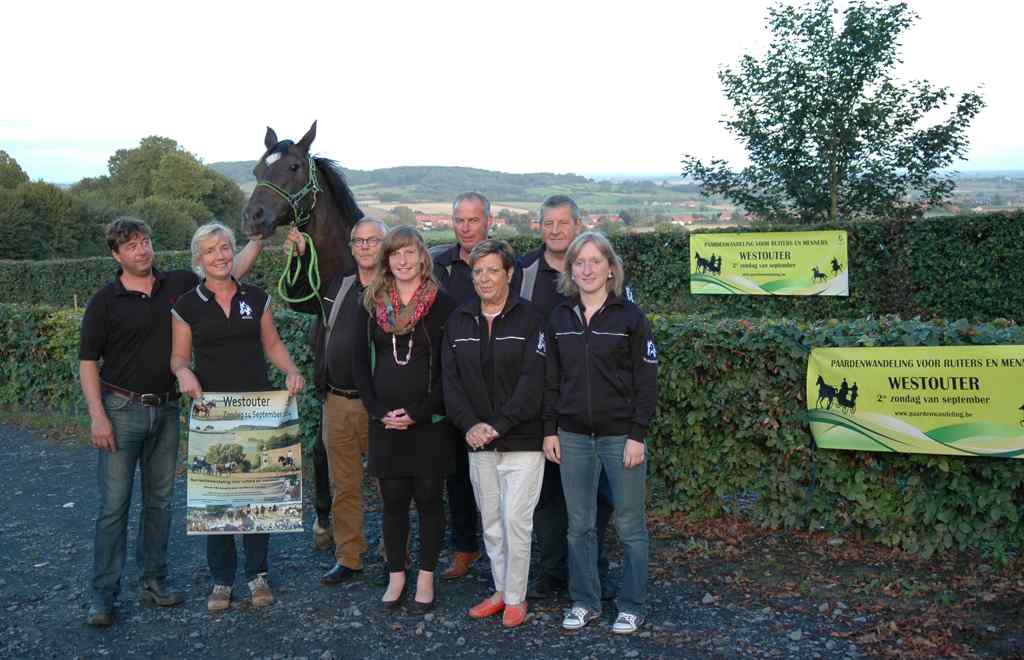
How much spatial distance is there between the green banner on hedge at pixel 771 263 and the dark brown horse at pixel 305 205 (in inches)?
444

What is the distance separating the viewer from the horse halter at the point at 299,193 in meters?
5.44

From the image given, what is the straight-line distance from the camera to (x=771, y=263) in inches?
615

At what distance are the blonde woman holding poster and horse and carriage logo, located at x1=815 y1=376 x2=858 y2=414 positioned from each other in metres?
3.11

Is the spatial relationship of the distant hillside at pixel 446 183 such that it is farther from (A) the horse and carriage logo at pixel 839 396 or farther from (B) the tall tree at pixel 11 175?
(A) the horse and carriage logo at pixel 839 396

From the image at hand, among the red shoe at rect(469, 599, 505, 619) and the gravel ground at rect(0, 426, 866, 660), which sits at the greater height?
the red shoe at rect(469, 599, 505, 619)

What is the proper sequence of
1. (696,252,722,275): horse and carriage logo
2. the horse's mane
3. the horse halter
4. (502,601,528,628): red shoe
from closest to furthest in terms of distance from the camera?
(502,601,528,628): red shoe → the horse halter → the horse's mane → (696,252,722,275): horse and carriage logo

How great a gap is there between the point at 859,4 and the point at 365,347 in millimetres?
13251

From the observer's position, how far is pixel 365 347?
446 centimetres

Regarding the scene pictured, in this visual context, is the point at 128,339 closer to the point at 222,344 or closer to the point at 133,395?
the point at 133,395

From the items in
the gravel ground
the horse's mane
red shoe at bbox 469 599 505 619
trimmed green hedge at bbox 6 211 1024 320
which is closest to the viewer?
the gravel ground

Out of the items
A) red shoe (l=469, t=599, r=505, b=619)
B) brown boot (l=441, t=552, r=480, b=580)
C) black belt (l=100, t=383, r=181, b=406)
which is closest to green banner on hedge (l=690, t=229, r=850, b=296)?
brown boot (l=441, t=552, r=480, b=580)

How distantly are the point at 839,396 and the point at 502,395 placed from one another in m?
2.19

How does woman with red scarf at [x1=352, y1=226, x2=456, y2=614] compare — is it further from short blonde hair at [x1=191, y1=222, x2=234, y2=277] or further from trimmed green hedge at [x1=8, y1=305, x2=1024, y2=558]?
trimmed green hedge at [x1=8, y1=305, x2=1024, y2=558]

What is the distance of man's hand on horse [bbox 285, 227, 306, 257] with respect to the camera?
5.40 meters
